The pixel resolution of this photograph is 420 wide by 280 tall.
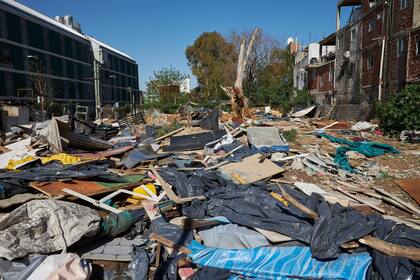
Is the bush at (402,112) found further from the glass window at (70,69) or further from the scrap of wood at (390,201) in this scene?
the glass window at (70,69)

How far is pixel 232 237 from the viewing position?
4.02 m

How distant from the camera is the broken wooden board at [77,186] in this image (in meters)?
5.12

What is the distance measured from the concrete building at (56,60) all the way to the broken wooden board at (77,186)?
101 feet

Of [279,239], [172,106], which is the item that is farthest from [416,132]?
[172,106]

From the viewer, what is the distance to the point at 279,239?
388 cm

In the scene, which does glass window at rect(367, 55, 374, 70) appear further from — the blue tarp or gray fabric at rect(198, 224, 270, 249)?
gray fabric at rect(198, 224, 270, 249)

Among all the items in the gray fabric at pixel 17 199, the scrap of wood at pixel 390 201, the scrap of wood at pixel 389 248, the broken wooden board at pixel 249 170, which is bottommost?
the scrap of wood at pixel 390 201

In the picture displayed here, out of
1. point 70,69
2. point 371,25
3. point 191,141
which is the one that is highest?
point 70,69

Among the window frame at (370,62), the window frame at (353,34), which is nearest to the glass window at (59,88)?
the window frame at (353,34)

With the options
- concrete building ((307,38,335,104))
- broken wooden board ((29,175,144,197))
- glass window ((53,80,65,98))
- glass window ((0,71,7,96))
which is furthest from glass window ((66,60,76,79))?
broken wooden board ((29,175,144,197))

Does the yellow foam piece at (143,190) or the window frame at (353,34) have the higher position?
the window frame at (353,34)

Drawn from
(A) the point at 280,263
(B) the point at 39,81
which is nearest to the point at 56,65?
(B) the point at 39,81

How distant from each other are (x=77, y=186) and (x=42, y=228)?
1.58 metres

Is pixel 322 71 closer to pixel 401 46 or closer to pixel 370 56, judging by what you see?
pixel 370 56
